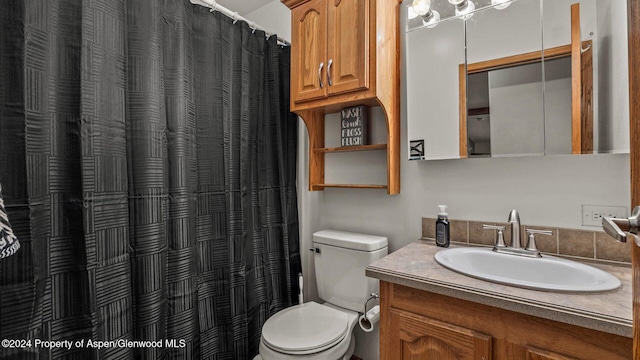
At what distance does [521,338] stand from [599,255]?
59 cm

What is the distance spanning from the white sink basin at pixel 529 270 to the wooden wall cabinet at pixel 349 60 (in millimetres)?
497

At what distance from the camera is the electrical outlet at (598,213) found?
1.11 metres

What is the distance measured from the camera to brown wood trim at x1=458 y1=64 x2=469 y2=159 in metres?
1.39

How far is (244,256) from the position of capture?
5.55ft

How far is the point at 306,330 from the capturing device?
1396 mm

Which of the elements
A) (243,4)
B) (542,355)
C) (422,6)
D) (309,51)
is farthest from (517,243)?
(243,4)

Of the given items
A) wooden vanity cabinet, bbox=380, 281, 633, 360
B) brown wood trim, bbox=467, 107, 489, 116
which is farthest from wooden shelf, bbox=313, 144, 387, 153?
wooden vanity cabinet, bbox=380, 281, 633, 360

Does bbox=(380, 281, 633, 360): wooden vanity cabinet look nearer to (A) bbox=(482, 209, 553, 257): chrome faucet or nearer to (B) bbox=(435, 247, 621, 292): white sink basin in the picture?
(B) bbox=(435, 247, 621, 292): white sink basin

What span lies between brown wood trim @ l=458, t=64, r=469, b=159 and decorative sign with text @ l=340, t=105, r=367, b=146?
0.52m

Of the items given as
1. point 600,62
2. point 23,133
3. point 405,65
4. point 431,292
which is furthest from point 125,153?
point 600,62

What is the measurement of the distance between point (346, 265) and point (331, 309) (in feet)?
0.82

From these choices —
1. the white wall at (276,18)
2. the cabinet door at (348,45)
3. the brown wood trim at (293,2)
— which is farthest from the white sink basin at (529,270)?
the white wall at (276,18)

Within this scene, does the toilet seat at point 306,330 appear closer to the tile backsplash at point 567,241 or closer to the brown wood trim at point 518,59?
the tile backsplash at point 567,241

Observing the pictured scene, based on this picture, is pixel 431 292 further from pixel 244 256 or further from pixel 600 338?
pixel 244 256
